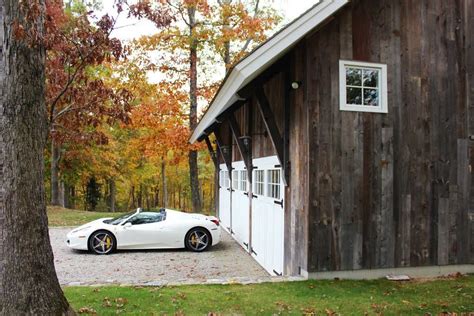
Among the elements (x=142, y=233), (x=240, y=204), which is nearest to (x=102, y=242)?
(x=142, y=233)

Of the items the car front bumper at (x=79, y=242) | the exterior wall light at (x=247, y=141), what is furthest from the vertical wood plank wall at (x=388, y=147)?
the car front bumper at (x=79, y=242)

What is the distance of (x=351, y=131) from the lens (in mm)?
6246

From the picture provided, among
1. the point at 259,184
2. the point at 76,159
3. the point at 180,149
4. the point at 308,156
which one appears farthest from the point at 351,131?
the point at 76,159

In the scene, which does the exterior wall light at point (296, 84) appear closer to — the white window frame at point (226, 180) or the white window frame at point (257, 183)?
the white window frame at point (257, 183)

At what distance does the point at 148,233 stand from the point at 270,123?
5.27 m

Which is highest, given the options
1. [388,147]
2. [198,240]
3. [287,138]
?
[287,138]

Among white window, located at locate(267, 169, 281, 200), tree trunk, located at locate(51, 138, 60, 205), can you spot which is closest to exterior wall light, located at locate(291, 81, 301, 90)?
white window, located at locate(267, 169, 281, 200)

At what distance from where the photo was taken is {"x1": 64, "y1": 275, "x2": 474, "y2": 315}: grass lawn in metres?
4.71

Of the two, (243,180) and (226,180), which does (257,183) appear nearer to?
(243,180)

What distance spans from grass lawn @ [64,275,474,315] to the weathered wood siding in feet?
2.09

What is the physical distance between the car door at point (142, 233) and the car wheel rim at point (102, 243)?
0.23 meters

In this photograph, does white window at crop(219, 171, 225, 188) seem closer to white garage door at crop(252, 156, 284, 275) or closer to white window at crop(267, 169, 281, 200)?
white garage door at crop(252, 156, 284, 275)

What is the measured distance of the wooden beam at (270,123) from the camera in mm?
6707

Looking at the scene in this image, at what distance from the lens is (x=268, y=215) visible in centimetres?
836
